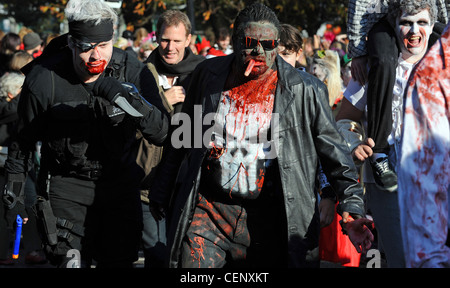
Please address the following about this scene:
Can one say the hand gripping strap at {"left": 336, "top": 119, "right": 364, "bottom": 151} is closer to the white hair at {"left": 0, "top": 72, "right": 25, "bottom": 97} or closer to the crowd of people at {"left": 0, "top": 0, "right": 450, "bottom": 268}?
the crowd of people at {"left": 0, "top": 0, "right": 450, "bottom": 268}

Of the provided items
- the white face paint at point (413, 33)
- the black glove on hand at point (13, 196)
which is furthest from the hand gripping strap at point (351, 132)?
the black glove on hand at point (13, 196)

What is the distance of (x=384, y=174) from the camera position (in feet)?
15.6

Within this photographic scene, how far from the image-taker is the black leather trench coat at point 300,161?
4.23 metres

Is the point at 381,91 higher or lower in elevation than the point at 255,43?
lower

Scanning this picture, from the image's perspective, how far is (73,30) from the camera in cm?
477

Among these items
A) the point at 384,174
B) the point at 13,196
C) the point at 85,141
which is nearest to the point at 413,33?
the point at 384,174

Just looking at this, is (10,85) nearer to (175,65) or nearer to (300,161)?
(175,65)

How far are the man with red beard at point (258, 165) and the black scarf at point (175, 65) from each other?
7.41 feet

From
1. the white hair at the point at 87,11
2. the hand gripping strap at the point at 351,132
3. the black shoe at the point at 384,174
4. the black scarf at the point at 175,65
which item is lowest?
the black shoe at the point at 384,174

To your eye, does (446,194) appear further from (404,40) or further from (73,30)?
(73,30)

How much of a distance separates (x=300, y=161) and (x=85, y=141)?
1348mm

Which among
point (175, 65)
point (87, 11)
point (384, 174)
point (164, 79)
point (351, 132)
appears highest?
point (87, 11)

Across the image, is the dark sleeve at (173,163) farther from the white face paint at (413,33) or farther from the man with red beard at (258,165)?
the white face paint at (413,33)

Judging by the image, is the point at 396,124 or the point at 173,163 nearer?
the point at 173,163
